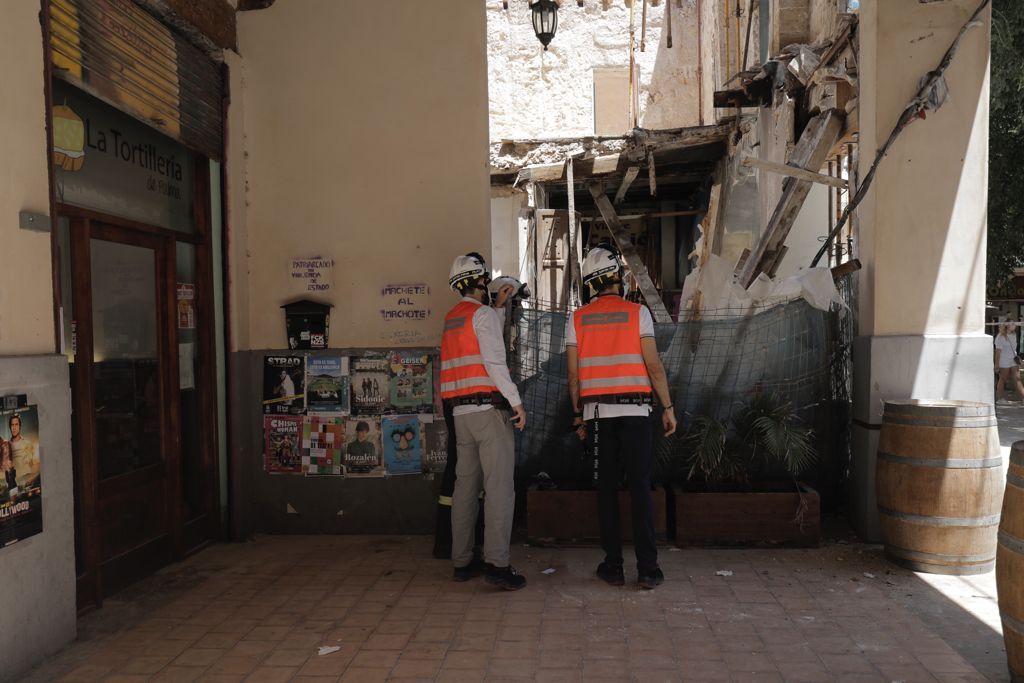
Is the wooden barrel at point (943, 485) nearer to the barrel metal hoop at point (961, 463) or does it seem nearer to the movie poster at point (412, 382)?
the barrel metal hoop at point (961, 463)

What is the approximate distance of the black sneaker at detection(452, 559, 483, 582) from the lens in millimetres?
4789

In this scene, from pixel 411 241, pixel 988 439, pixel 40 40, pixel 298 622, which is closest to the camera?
pixel 40 40

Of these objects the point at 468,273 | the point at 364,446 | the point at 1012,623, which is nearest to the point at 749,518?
the point at 1012,623

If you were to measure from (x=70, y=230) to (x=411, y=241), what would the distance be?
2206 mm

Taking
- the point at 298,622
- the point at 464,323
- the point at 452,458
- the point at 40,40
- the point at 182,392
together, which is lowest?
the point at 298,622

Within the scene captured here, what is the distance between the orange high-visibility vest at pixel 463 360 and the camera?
4.62 meters

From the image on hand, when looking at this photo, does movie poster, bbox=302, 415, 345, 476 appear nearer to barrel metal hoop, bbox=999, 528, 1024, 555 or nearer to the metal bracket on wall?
the metal bracket on wall

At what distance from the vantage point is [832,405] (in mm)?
5715

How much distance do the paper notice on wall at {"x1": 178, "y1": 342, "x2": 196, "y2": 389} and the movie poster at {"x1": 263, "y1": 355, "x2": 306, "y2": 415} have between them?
0.52 meters

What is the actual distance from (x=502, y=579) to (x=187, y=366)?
104 inches

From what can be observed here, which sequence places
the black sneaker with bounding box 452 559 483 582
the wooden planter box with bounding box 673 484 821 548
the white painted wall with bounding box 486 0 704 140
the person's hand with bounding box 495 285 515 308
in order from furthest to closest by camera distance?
the white painted wall with bounding box 486 0 704 140 → the person's hand with bounding box 495 285 515 308 → the wooden planter box with bounding box 673 484 821 548 → the black sneaker with bounding box 452 559 483 582

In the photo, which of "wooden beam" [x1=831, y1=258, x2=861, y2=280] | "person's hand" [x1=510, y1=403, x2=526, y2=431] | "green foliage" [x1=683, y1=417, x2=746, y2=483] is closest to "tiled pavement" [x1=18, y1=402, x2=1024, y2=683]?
"green foliage" [x1=683, y1=417, x2=746, y2=483]

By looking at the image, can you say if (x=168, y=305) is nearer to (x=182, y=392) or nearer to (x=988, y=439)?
(x=182, y=392)

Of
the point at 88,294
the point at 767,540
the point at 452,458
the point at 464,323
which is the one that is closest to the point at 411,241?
the point at 464,323
